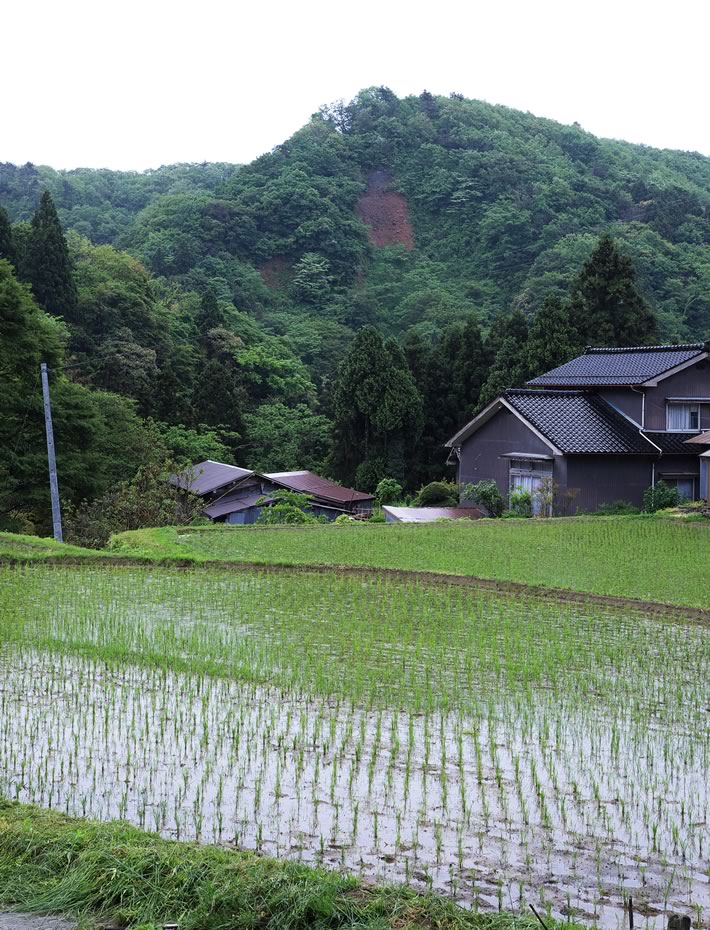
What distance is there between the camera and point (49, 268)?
35125 millimetres

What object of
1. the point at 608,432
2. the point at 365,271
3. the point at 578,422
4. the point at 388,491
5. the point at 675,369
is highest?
the point at 365,271

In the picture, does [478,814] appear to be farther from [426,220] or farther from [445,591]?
[426,220]

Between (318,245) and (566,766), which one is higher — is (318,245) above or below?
above

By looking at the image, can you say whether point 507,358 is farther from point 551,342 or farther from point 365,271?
point 365,271

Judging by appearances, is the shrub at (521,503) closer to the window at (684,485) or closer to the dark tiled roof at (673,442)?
the dark tiled roof at (673,442)

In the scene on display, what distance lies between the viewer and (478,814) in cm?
515

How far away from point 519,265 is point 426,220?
34.9 ft

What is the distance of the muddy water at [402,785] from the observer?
449 centimetres

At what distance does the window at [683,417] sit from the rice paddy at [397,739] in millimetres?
13691

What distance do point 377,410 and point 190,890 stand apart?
26.9 m

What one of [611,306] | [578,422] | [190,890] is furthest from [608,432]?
[190,890]

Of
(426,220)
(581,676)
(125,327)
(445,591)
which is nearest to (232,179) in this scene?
(426,220)

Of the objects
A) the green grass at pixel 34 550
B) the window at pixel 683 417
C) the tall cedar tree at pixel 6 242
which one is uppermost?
the tall cedar tree at pixel 6 242

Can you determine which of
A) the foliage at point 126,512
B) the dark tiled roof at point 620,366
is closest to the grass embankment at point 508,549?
the foliage at point 126,512
